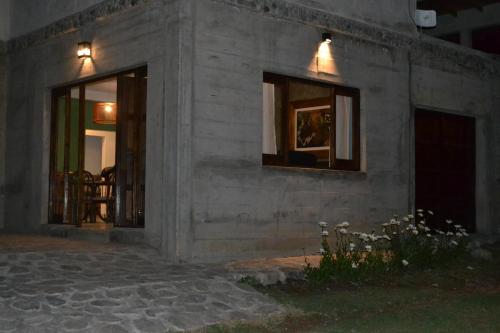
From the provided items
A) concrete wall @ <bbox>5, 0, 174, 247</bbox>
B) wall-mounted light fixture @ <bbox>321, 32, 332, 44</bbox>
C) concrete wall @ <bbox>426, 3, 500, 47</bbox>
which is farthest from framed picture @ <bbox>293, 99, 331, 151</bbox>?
concrete wall @ <bbox>426, 3, 500, 47</bbox>

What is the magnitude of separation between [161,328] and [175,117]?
3.52 m

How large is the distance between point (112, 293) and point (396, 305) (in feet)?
11.2

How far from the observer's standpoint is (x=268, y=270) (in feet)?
29.5

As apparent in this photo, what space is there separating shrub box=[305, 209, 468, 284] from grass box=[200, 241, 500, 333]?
0.18 metres

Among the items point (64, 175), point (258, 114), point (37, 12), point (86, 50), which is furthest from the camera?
point (37, 12)

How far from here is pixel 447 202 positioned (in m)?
14.2

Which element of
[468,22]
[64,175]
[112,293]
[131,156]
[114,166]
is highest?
[468,22]

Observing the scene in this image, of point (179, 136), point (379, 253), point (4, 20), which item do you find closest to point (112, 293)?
point (179, 136)

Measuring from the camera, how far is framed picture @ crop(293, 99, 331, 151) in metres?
13.3

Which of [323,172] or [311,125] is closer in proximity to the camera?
[323,172]

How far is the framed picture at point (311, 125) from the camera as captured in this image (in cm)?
1333

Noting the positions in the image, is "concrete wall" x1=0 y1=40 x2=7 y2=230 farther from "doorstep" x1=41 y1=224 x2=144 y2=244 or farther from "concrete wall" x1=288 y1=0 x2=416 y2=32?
"concrete wall" x1=288 y1=0 x2=416 y2=32

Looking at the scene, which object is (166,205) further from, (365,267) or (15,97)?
(15,97)

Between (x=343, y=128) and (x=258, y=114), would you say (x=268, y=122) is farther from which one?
(x=343, y=128)
